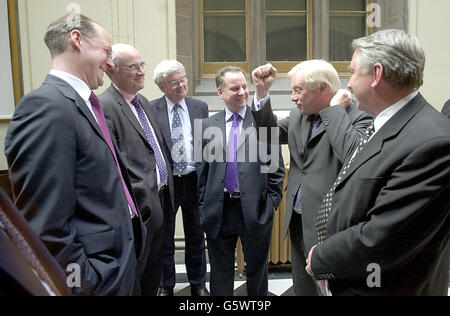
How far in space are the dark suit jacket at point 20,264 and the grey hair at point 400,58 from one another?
1.11 metres

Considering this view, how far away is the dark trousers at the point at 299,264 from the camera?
190 centimetres

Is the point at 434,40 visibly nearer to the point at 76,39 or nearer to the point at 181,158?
the point at 181,158

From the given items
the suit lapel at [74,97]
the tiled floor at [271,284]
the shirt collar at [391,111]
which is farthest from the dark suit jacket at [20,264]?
the tiled floor at [271,284]

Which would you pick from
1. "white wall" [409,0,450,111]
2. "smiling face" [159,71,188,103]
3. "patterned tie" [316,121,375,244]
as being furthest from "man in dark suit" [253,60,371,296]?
"white wall" [409,0,450,111]

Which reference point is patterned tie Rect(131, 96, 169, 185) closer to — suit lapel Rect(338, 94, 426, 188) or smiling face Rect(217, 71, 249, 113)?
smiling face Rect(217, 71, 249, 113)

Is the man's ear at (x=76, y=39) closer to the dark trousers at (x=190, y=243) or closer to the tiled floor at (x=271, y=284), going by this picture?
the dark trousers at (x=190, y=243)

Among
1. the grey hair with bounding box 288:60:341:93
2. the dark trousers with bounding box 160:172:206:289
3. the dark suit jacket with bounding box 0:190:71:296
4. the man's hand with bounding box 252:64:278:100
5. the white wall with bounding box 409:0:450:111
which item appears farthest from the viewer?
the white wall with bounding box 409:0:450:111

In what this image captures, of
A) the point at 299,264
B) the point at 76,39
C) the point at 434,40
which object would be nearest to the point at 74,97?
the point at 76,39

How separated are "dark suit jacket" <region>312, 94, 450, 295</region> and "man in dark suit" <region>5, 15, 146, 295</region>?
0.77 m

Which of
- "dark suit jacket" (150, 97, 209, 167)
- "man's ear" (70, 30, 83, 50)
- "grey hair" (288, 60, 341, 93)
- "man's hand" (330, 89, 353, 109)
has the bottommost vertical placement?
"dark suit jacket" (150, 97, 209, 167)

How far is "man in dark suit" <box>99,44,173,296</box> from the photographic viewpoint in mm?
1981

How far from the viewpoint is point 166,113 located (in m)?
2.84

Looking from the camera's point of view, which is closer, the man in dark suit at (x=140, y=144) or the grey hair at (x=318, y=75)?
the grey hair at (x=318, y=75)
